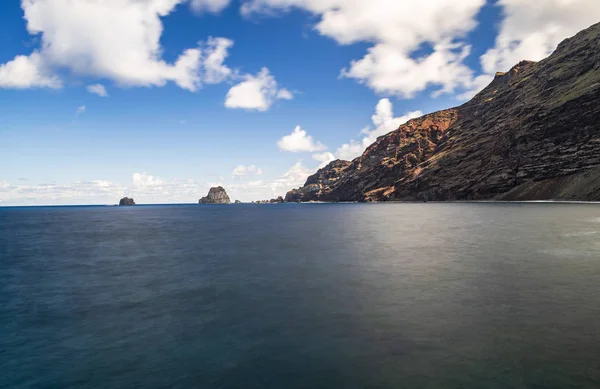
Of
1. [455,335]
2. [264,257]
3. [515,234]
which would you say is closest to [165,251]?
[264,257]

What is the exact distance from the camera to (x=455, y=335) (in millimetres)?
14469

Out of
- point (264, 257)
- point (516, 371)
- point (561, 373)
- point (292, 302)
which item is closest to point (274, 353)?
point (292, 302)

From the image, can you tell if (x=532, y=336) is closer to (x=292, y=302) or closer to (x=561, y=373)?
(x=561, y=373)

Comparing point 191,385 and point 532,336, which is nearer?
point 191,385

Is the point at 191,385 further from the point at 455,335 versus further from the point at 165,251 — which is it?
the point at 165,251

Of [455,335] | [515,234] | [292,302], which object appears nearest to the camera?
[455,335]

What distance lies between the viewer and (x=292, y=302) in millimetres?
20359

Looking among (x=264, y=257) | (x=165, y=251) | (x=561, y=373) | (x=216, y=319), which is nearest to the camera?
(x=561, y=373)

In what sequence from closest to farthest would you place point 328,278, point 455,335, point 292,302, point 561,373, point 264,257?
point 561,373 → point 455,335 → point 292,302 → point 328,278 → point 264,257

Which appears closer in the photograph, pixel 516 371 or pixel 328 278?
pixel 516 371

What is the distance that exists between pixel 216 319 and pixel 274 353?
222 inches

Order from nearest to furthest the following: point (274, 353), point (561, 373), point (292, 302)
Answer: point (561, 373)
point (274, 353)
point (292, 302)

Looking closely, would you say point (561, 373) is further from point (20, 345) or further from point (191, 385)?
point (20, 345)

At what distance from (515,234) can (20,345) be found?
5674 centimetres
